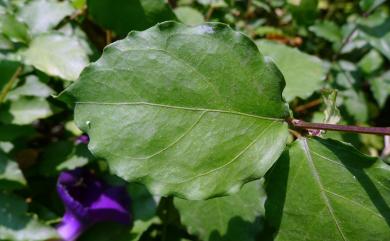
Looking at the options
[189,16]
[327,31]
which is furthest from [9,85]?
[327,31]

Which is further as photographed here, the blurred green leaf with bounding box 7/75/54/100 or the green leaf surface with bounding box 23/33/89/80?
the blurred green leaf with bounding box 7/75/54/100

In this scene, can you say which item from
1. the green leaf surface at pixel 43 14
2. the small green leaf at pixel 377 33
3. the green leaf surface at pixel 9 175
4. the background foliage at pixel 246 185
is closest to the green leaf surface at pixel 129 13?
the background foliage at pixel 246 185

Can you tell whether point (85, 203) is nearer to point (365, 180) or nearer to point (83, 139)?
point (83, 139)

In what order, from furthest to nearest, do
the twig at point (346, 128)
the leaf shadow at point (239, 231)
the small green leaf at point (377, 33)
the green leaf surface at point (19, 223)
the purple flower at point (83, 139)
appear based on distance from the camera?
the small green leaf at point (377, 33) → the purple flower at point (83, 139) → the green leaf surface at point (19, 223) → the leaf shadow at point (239, 231) → the twig at point (346, 128)

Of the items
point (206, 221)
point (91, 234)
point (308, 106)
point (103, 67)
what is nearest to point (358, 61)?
point (308, 106)

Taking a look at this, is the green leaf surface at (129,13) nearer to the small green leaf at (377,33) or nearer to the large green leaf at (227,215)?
the large green leaf at (227,215)

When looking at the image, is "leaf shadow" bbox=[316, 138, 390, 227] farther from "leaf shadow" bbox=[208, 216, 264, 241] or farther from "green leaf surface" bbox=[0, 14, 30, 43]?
"green leaf surface" bbox=[0, 14, 30, 43]

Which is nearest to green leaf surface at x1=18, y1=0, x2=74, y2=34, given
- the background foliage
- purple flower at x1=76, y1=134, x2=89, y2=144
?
the background foliage
